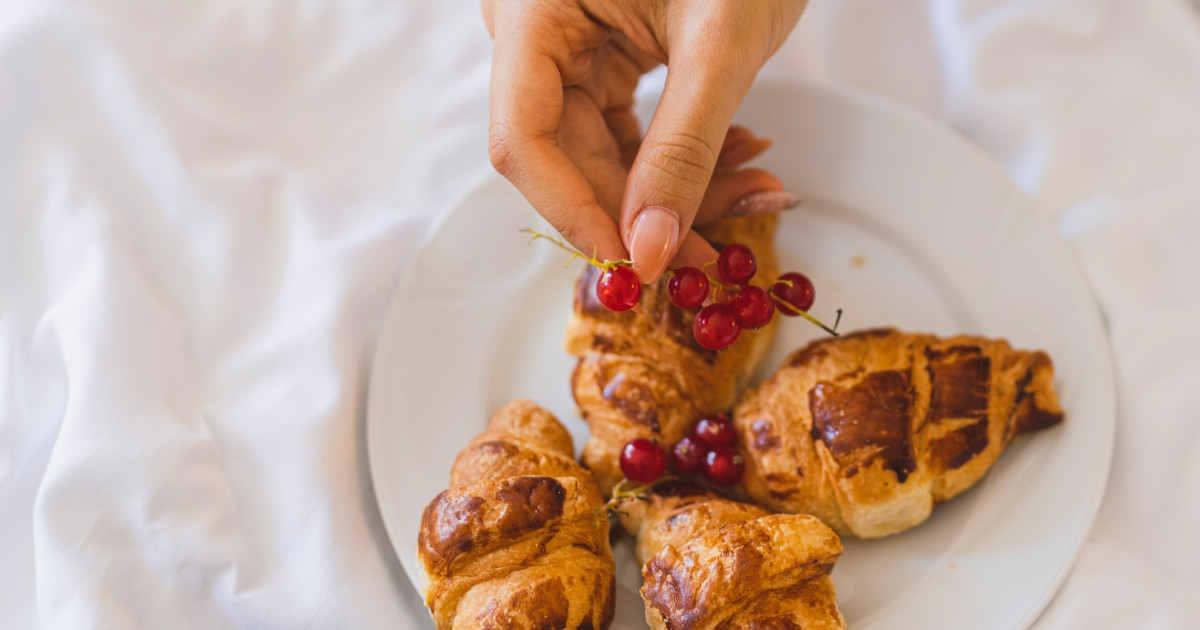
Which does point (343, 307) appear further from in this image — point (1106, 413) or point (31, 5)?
point (1106, 413)

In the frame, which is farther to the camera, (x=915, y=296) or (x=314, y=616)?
(x=915, y=296)

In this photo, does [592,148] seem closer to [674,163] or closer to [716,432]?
[674,163]

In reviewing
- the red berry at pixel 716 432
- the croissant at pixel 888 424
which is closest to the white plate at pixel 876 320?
the croissant at pixel 888 424

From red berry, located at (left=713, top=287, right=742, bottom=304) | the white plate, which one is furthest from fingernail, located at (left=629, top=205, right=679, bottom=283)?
the white plate

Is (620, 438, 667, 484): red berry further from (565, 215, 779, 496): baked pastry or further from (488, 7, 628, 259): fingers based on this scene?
(488, 7, 628, 259): fingers

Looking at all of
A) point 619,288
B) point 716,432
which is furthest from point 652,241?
point 716,432

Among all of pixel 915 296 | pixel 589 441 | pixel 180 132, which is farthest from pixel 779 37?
pixel 180 132
